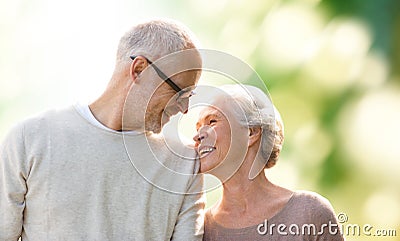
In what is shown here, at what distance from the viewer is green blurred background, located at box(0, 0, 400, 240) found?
2.91 metres

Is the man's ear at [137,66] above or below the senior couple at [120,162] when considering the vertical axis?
above

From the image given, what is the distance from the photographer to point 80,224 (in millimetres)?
1568

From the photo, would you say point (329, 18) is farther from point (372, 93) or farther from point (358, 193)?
point (358, 193)

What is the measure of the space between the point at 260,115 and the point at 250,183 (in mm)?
203

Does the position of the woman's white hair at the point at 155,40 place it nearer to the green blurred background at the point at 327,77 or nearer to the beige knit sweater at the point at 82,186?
the beige knit sweater at the point at 82,186

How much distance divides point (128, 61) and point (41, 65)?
1284 mm

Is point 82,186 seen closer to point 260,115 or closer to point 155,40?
point 155,40

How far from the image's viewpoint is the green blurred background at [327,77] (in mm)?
2912

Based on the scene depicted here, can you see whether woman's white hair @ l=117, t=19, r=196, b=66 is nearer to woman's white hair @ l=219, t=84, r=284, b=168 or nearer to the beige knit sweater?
the beige knit sweater

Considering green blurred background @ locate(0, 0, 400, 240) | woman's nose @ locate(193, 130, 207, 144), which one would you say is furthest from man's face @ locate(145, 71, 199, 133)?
green blurred background @ locate(0, 0, 400, 240)

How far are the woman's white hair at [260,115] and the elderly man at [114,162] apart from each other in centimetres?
28

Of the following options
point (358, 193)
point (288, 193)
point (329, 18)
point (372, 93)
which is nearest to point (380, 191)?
point (358, 193)

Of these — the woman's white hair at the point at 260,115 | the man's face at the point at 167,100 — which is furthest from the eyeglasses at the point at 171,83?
the woman's white hair at the point at 260,115

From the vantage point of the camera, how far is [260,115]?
1882 millimetres
